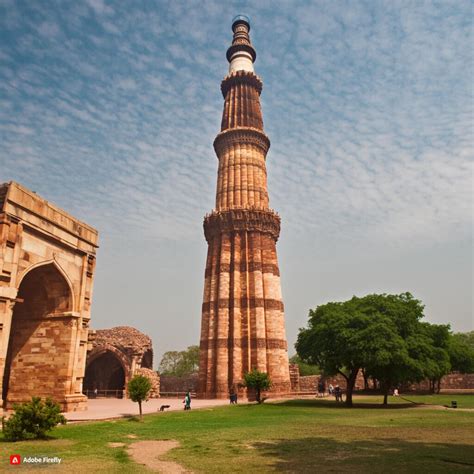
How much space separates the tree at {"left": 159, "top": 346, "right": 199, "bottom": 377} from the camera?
251 ft

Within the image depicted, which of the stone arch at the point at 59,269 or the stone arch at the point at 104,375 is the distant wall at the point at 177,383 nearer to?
the stone arch at the point at 104,375

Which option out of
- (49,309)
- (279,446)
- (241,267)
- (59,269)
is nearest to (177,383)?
(241,267)

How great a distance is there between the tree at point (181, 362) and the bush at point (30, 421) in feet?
220

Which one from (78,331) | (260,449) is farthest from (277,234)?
(260,449)

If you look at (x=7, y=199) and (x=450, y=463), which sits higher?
(x=7, y=199)

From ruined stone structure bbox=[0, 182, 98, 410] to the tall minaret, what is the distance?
16325mm

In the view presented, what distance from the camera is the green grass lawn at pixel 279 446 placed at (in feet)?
25.8

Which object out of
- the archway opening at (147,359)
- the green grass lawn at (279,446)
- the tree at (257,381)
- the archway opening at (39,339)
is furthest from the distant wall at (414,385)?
the green grass lawn at (279,446)

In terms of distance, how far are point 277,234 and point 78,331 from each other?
23166 mm

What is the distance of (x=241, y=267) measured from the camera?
36.3 m

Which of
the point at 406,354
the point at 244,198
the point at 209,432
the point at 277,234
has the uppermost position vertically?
the point at 244,198

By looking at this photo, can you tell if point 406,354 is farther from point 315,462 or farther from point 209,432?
point 315,462

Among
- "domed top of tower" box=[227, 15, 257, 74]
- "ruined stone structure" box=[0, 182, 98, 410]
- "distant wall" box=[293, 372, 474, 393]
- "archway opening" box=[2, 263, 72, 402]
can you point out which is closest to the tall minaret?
"domed top of tower" box=[227, 15, 257, 74]

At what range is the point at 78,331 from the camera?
18.9 m
